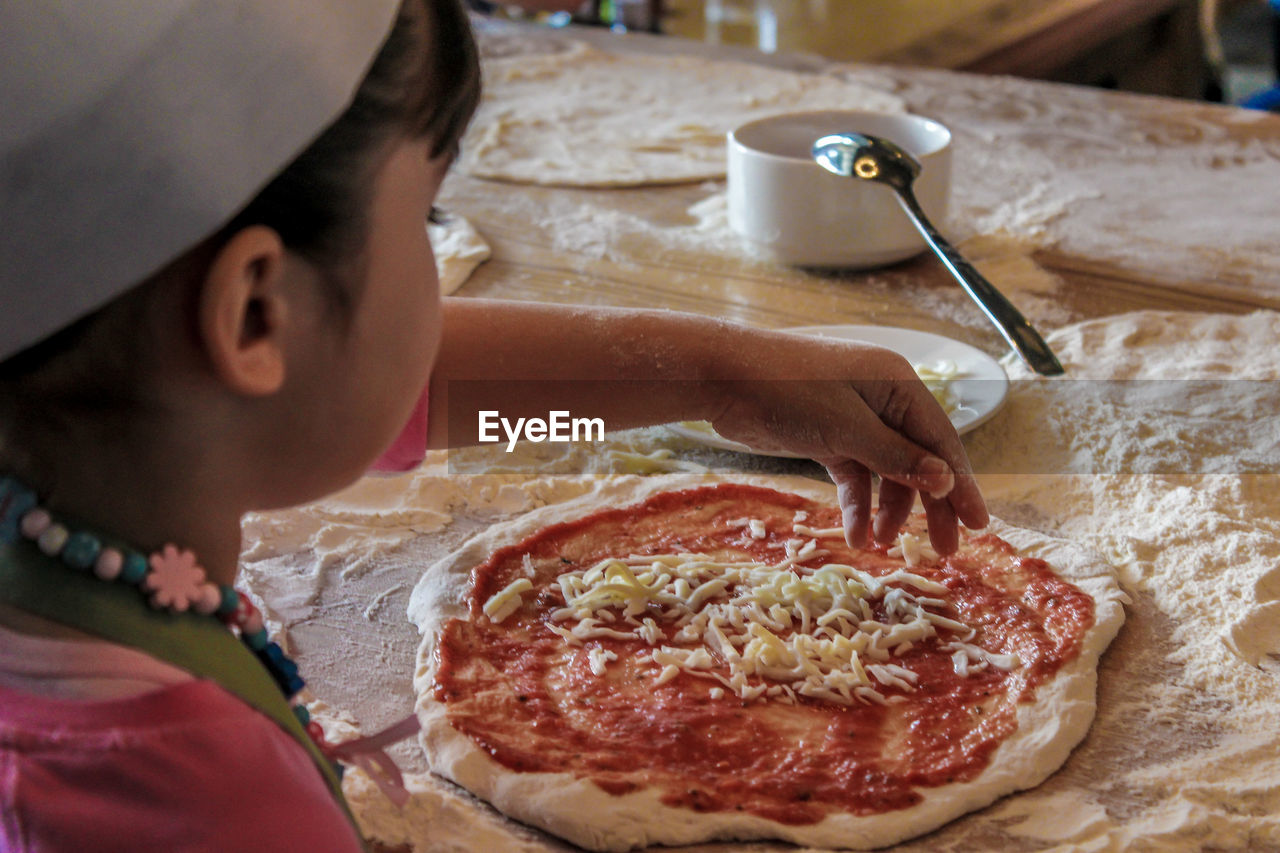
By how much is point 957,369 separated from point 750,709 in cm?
65

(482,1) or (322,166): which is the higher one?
(322,166)

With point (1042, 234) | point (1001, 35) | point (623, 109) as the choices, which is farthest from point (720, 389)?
point (1001, 35)

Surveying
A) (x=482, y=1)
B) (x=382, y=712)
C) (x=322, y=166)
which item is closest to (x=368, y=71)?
(x=322, y=166)

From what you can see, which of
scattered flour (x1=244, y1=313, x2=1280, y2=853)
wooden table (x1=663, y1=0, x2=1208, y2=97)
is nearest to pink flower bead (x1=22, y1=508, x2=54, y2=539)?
scattered flour (x1=244, y1=313, x2=1280, y2=853)

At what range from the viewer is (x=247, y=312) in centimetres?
57

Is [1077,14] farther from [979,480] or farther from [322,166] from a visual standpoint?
[322,166]

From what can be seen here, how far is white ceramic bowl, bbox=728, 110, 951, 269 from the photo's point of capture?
64.9 inches

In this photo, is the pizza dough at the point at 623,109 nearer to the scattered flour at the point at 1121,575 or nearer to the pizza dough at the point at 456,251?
the pizza dough at the point at 456,251

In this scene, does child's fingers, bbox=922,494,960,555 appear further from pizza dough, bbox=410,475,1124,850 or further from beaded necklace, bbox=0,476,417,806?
beaded necklace, bbox=0,476,417,806

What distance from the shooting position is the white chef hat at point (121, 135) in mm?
498

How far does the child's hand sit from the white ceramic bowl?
690mm

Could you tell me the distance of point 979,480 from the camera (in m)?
1.26

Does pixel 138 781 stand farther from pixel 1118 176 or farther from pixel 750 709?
pixel 1118 176

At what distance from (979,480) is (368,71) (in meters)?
0.88
